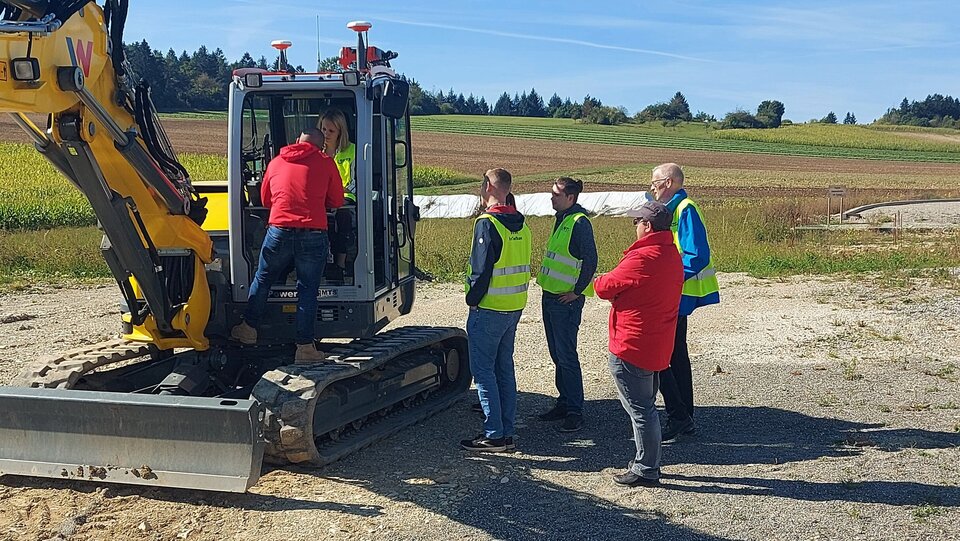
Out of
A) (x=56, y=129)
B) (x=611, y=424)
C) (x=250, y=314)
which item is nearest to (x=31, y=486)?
(x=250, y=314)

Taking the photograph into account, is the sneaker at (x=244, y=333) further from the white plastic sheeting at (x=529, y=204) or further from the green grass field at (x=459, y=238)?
the white plastic sheeting at (x=529, y=204)

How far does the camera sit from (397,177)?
763 cm

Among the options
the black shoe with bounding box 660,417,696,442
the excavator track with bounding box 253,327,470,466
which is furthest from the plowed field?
the black shoe with bounding box 660,417,696,442

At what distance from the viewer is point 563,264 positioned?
24.2ft

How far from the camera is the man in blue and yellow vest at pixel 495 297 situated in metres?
6.65

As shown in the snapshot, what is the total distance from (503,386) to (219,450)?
2.11m

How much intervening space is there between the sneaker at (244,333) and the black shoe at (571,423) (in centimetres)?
244

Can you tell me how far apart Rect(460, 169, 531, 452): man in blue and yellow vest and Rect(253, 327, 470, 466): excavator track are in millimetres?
770

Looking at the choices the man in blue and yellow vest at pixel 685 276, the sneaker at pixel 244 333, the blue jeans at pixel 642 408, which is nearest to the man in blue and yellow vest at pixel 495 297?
the blue jeans at pixel 642 408

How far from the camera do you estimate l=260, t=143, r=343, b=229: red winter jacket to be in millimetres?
6402

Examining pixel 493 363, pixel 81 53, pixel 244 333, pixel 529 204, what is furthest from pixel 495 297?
pixel 529 204

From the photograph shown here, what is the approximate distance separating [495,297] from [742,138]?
74.3 m

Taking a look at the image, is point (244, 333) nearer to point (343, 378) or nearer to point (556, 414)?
point (343, 378)

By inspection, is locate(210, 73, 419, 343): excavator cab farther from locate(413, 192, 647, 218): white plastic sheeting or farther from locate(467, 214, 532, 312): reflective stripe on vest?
locate(413, 192, 647, 218): white plastic sheeting
